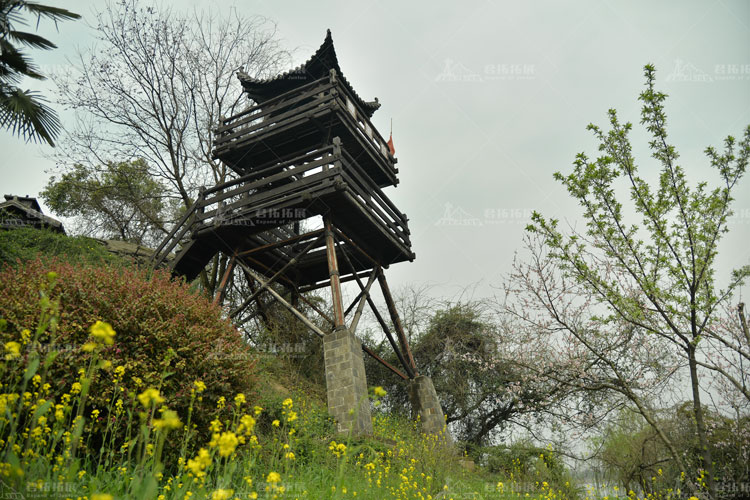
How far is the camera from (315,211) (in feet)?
35.4

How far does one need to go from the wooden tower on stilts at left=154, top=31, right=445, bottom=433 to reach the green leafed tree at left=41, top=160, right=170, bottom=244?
17.9 feet

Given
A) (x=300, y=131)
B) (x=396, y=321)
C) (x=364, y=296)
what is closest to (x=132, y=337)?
(x=364, y=296)

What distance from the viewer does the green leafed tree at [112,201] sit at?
56.4 feet

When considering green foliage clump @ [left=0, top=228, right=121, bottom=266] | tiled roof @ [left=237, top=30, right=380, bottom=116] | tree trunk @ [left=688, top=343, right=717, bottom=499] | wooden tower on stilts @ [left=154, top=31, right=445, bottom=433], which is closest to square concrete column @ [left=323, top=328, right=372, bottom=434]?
wooden tower on stilts @ [left=154, top=31, right=445, bottom=433]

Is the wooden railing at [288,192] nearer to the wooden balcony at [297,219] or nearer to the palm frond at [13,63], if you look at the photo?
the wooden balcony at [297,219]

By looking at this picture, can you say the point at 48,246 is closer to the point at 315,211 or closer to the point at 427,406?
the point at 315,211

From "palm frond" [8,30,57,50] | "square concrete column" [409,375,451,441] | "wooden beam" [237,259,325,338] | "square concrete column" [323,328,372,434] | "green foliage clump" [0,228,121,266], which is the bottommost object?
"square concrete column" [409,375,451,441]

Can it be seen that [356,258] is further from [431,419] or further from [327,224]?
[431,419]

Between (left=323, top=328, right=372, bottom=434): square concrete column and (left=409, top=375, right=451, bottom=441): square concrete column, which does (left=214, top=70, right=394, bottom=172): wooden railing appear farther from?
(left=409, top=375, right=451, bottom=441): square concrete column

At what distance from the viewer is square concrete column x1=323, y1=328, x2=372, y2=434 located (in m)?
8.53

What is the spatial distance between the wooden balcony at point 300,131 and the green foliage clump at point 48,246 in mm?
4160

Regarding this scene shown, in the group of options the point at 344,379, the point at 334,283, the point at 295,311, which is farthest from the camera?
the point at 295,311

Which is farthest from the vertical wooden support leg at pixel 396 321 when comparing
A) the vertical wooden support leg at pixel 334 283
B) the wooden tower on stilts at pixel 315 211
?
the vertical wooden support leg at pixel 334 283

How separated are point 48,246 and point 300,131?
6.99m
